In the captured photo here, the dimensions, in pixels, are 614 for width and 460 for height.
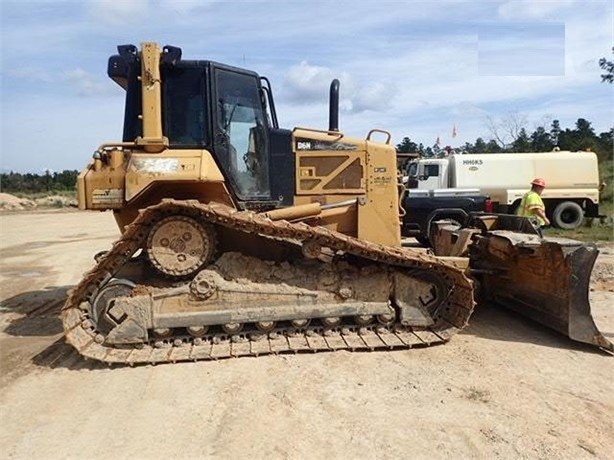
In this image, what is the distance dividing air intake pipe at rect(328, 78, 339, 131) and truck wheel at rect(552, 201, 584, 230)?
15.2m

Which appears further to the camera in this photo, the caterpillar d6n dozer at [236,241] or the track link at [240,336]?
the caterpillar d6n dozer at [236,241]

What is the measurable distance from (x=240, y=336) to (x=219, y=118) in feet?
7.43

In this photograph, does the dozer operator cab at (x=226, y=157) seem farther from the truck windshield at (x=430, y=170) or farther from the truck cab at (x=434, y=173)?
the truck windshield at (x=430, y=170)

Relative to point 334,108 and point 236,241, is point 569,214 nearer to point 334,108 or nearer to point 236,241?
point 334,108

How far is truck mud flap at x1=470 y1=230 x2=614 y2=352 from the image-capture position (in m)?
5.54

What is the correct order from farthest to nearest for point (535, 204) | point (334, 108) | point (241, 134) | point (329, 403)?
1. point (535, 204)
2. point (334, 108)
3. point (241, 134)
4. point (329, 403)

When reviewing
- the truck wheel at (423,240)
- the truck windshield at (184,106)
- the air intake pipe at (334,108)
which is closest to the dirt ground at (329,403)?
the truck windshield at (184,106)

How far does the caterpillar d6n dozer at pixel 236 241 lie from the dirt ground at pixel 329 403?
1.14 ft

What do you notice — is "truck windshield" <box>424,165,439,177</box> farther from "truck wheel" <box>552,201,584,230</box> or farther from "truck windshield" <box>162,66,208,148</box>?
"truck windshield" <box>162,66,208,148</box>

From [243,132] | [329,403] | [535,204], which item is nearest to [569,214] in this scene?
[535,204]

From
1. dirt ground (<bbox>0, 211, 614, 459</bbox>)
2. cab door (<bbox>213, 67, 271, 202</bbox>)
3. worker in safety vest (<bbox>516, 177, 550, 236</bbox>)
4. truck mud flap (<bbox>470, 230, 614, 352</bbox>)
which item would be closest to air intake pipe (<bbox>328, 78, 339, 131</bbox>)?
cab door (<bbox>213, 67, 271, 202</bbox>)

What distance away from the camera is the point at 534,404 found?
425cm

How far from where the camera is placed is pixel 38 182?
6353cm

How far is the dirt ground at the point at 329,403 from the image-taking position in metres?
3.68
